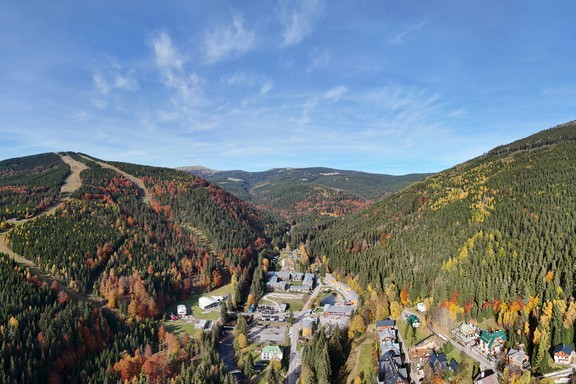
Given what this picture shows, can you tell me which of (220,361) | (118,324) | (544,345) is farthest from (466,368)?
(118,324)

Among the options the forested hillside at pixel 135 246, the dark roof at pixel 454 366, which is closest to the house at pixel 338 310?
the dark roof at pixel 454 366

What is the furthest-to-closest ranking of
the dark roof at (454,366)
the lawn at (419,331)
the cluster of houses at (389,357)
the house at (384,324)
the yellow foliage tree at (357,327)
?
the yellow foliage tree at (357,327) → the house at (384,324) → the lawn at (419,331) → the cluster of houses at (389,357) → the dark roof at (454,366)

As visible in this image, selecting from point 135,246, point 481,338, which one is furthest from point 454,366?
point 135,246

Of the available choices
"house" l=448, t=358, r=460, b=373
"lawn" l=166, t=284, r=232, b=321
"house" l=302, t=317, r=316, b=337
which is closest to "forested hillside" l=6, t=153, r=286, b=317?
"lawn" l=166, t=284, r=232, b=321

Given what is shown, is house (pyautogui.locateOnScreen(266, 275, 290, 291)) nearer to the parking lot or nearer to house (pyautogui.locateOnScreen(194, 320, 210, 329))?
the parking lot

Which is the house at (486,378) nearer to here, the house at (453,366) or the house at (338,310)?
the house at (453,366)

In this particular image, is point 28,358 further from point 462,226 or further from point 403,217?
point 403,217
